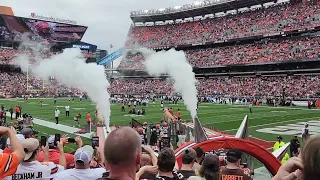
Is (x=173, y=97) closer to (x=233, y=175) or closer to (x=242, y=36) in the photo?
(x=242, y=36)

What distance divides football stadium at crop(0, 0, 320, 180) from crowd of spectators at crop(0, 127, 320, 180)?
1 centimetres

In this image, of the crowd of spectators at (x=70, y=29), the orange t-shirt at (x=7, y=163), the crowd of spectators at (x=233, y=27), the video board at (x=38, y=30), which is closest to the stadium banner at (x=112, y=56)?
the crowd of spectators at (x=233, y=27)

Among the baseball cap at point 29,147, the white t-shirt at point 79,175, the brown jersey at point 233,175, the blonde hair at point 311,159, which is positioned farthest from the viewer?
the brown jersey at point 233,175

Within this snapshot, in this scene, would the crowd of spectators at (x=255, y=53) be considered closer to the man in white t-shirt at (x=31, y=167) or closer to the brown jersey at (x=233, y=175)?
the brown jersey at (x=233, y=175)

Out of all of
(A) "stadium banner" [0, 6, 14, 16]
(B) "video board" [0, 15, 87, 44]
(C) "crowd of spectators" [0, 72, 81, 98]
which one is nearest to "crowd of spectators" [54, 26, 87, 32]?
(B) "video board" [0, 15, 87, 44]

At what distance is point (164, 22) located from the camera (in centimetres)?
8006

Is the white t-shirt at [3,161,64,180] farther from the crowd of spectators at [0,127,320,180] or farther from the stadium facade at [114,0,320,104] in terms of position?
the stadium facade at [114,0,320,104]

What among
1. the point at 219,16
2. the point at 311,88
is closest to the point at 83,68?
the point at 311,88

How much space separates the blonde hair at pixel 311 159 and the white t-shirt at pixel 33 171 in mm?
2853

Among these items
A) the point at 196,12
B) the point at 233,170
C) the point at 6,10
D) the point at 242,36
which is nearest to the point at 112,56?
the point at 196,12

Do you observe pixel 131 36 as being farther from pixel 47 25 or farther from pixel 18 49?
pixel 18 49

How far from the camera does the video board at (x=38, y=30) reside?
235ft

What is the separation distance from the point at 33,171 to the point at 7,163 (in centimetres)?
92

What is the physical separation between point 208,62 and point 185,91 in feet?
145
